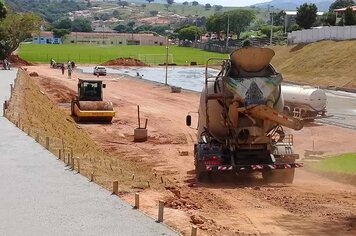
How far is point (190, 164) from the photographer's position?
25.4 metres

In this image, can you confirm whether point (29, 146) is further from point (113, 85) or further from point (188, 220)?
point (113, 85)

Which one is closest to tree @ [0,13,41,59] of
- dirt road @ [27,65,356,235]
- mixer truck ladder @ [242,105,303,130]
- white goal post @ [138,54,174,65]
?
white goal post @ [138,54,174,65]

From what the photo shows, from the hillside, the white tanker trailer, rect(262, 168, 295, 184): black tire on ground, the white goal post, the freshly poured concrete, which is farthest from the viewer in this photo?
the white goal post

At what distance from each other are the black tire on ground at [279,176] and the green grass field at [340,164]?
212 cm

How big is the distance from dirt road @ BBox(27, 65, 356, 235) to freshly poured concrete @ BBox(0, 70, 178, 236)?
2.34 ft

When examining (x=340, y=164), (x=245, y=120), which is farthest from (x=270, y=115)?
(x=340, y=164)

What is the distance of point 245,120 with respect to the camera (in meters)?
19.8

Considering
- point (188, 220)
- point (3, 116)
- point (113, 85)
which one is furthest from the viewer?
point (113, 85)

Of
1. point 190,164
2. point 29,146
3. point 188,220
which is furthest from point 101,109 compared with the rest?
point 188,220

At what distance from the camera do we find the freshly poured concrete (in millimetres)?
12211

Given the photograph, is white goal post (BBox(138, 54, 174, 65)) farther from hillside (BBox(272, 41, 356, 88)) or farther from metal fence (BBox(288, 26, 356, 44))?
hillside (BBox(272, 41, 356, 88))

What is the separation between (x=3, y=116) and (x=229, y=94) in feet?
39.1

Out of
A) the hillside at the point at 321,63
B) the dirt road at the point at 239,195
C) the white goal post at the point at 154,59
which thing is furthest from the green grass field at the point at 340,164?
the white goal post at the point at 154,59

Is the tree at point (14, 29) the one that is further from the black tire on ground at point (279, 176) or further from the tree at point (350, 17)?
the black tire on ground at point (279, 176)
